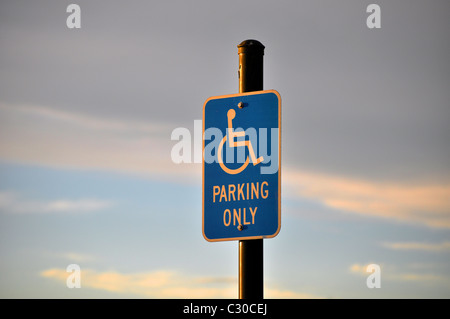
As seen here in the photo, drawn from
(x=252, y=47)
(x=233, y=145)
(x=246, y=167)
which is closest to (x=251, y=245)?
(x=246, y=167)

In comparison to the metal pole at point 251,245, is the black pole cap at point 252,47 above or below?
above

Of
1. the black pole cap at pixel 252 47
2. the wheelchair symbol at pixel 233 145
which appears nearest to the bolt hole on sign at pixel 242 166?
the wheelchair symbol at pixel 233 145

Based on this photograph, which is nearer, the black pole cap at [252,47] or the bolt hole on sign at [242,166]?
the bolt hole on sign at [242,166]

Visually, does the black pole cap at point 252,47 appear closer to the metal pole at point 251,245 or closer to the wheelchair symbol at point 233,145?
the metal pole at point 251,245

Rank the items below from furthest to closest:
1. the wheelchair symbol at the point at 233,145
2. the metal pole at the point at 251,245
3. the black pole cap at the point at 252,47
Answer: the black pole cap at the point at 252,47 < the wheelchair symbol at the point at 233,145 < the metal pole at the point at 251,245

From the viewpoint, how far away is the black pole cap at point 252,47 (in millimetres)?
6359

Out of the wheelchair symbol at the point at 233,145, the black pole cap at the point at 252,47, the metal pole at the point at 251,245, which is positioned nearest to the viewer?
the metal pole at the point at 251,245

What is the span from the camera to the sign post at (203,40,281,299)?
19.9 ft
